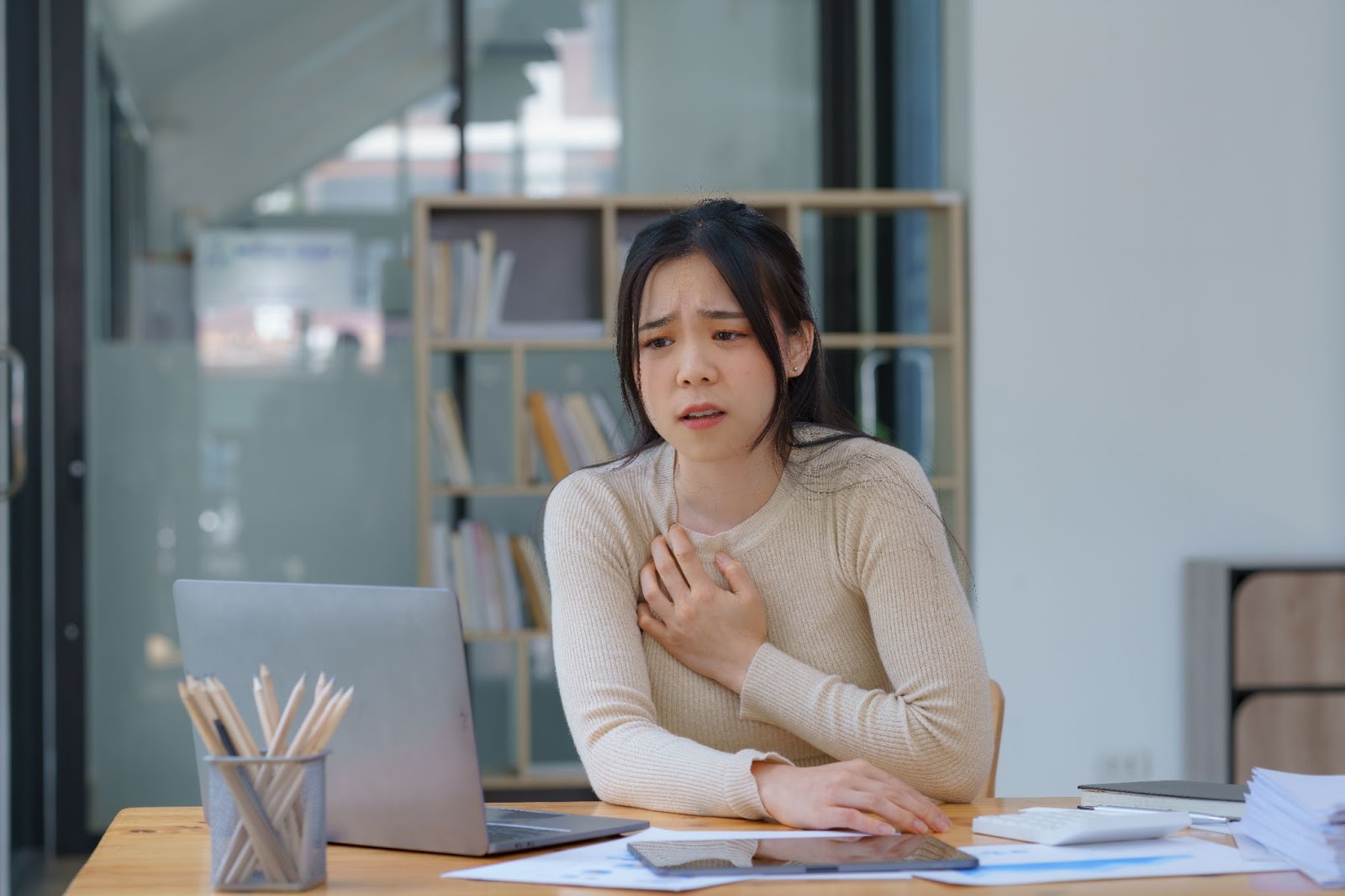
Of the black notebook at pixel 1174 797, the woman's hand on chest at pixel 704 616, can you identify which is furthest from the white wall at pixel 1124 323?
the black notebook at pixel 1174 797

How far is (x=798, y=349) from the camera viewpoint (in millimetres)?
1858

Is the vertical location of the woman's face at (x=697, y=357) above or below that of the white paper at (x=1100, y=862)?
above

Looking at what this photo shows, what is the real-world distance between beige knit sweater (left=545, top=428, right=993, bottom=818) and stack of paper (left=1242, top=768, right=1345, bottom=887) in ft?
1.21

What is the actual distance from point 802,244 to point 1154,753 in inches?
63.0

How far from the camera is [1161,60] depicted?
3.79m

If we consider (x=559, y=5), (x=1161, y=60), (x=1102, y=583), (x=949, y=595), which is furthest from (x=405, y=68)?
(x=949, y=595)

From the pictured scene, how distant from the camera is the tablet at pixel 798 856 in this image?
1.19 metres

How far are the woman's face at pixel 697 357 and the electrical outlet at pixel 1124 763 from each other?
236 centimetres

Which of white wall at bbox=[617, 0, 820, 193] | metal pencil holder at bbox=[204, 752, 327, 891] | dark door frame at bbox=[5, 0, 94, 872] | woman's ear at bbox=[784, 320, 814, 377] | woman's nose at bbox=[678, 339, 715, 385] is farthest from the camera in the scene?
white wall at bbox=[617, 0, 820, 193]

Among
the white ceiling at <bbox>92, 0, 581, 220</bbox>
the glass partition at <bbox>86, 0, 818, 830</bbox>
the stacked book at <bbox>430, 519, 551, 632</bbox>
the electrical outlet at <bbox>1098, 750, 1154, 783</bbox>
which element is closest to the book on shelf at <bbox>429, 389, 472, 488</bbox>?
the stacked book at <bbox>430, 519, 551, 632</bbox>

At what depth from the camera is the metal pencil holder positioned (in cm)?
113

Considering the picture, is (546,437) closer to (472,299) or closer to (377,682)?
(472,299)

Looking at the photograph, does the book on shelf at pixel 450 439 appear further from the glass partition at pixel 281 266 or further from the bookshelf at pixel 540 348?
the glass partition at pixel 281 266

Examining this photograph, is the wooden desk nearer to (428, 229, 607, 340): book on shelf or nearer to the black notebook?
the black notebook
